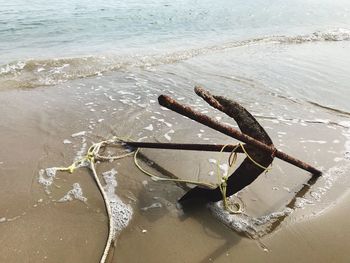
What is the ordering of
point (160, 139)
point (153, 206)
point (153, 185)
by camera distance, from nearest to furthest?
point (153, 206), point (153, 185), point (160, 139)

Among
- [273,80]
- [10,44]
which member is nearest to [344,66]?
[273,80]

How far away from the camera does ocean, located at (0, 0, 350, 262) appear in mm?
3355

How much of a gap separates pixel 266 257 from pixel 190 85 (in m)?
5.45

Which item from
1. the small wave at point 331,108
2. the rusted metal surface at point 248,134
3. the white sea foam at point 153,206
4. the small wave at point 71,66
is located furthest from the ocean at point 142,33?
the white sea foam at point 153,206

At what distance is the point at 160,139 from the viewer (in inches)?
214

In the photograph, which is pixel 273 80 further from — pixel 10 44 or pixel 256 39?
pixel 10 44

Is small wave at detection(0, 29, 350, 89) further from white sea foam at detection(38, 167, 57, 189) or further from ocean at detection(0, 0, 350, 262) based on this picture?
white sea foam at detection(38, 167, 57, 189)

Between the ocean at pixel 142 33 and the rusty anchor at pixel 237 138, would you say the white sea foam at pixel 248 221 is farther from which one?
the ocean at pixel 142 33

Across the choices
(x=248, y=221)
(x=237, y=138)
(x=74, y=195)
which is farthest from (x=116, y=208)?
(x=237, y=138)

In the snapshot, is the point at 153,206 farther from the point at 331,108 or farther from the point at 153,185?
the point at 331,108

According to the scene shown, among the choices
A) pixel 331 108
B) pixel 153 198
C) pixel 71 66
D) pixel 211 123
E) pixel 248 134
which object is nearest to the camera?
pixel 211 123

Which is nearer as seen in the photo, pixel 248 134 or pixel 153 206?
pixel 248 134

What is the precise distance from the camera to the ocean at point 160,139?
3.36 m

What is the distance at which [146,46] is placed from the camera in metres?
12.3
